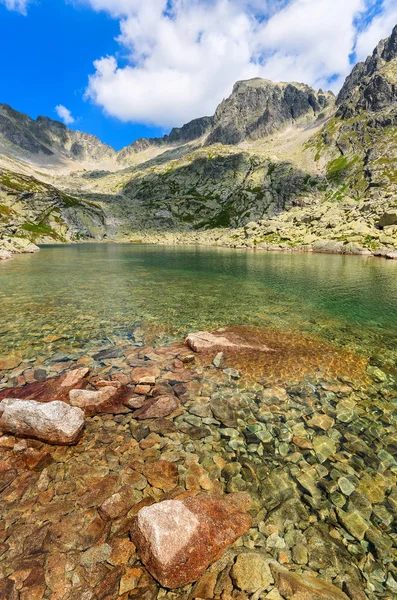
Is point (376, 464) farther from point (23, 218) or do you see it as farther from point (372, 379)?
point (23, 218)

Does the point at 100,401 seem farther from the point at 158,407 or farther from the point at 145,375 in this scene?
the point at 145,375

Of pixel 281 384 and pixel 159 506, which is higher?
pixel 159 506

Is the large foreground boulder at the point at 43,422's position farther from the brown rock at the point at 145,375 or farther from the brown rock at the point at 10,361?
the brown rock at the point at 10,361

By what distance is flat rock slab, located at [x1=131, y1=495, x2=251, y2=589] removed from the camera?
17.4 feet

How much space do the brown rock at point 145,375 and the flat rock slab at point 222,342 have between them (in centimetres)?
327

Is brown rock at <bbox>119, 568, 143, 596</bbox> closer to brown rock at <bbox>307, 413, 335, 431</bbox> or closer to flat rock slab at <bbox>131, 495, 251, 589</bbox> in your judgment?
flat rock slab at <bbox>131, 495, 251, 589</bbox>

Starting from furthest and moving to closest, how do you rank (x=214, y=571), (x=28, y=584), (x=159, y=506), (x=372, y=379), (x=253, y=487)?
(x=372, y=379) → (x=253, y=487) → (x=159, y=506) → (x=214, y=571) → (x=28, y=584)

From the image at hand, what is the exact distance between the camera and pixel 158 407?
1096 cm

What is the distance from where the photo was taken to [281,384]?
12.8 m

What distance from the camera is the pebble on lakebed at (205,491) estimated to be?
529 centimetres

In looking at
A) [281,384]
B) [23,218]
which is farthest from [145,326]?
[23,218]

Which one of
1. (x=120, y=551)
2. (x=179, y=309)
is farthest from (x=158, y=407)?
(x=179, y=309)

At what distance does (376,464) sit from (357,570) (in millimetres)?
3597

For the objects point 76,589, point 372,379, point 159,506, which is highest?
point 159,506
